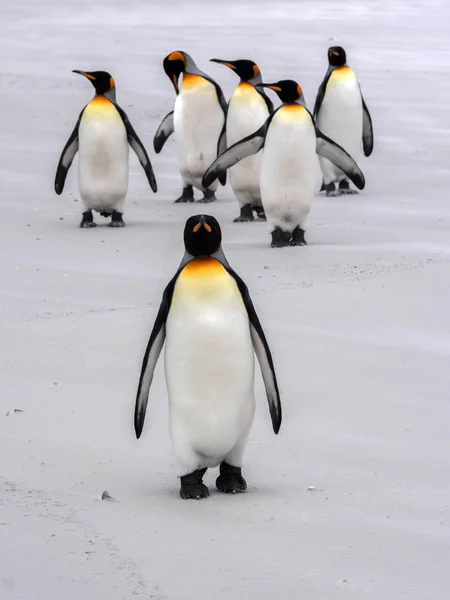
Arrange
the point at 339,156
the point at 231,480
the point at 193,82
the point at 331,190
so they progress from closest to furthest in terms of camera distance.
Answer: the point at 231,480, the point at 339,156, the point at 193,82, the point at 331,190

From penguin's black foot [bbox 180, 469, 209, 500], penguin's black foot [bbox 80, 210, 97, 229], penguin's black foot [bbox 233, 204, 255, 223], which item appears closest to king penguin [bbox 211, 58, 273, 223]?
penguin's black foot [bbox 233, 204, 255, 223]

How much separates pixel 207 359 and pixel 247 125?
4250 mm

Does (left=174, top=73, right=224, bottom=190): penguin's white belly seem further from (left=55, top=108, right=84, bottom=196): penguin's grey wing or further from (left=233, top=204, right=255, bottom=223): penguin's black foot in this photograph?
(left=55, top=108, right=84, bottom=196): penguin's grey wing

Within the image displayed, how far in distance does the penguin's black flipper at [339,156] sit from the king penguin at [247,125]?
0.82 meters

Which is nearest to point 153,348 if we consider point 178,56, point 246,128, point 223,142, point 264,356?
point 264,356

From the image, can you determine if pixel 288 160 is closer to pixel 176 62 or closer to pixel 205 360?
pixel 176 62

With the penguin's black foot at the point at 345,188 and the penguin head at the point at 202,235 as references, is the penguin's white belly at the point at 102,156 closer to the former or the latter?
the penguin's black foot at the point at 345,188

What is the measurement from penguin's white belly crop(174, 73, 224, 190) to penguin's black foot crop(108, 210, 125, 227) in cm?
88

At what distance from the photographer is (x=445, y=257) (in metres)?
5.90

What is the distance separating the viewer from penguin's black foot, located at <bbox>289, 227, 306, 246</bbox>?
647 centimetres

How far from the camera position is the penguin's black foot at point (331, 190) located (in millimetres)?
8117

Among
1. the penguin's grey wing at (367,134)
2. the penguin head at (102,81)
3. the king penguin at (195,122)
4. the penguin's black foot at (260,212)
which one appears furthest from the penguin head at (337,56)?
the penguin head at (102,81)

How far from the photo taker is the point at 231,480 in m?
3.33

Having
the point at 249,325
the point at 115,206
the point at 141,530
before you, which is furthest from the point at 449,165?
the point at 141,530
